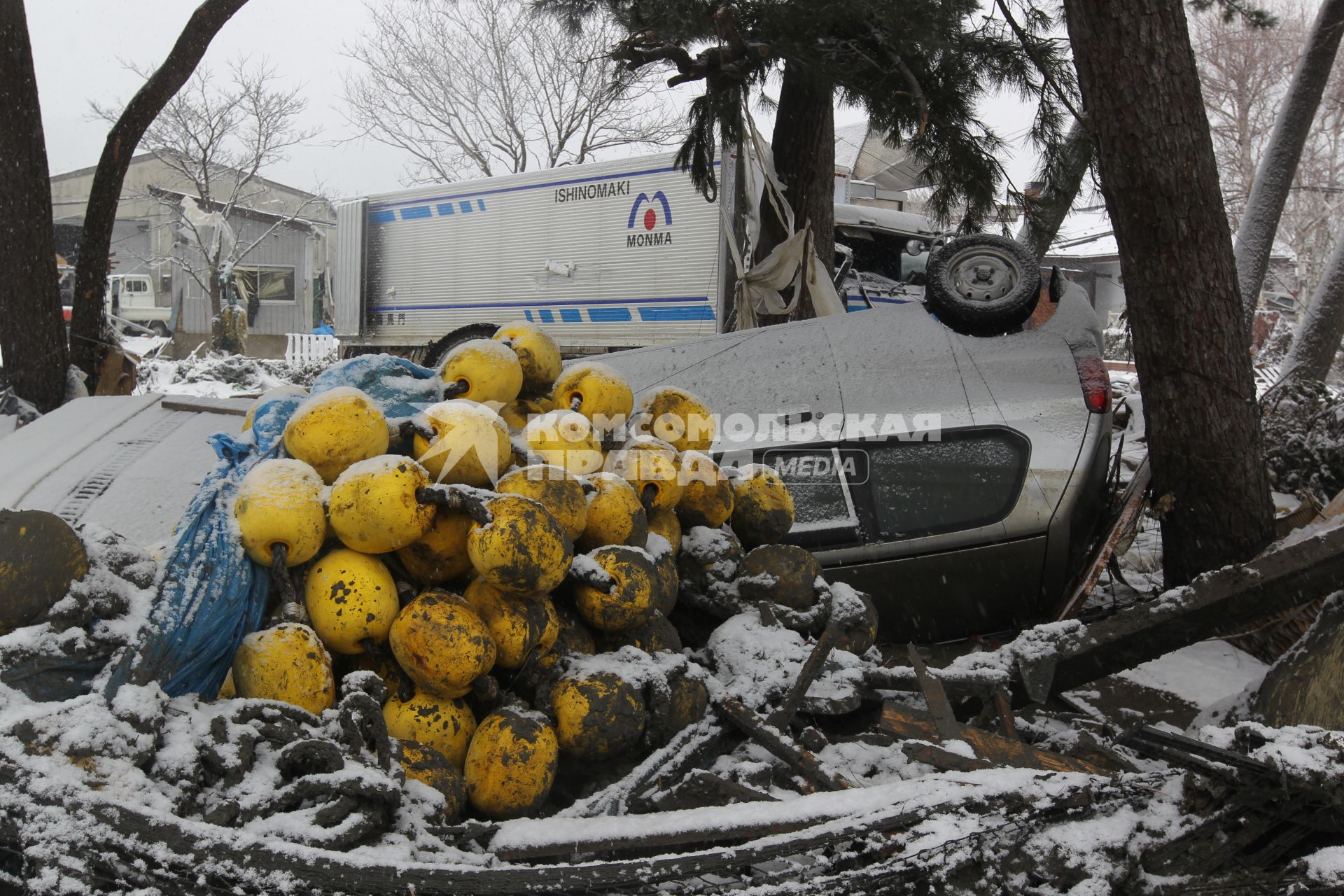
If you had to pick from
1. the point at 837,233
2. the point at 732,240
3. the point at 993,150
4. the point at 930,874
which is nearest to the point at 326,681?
the point at 930,874

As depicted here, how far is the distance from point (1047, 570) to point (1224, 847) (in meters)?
2.50

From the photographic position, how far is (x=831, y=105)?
25.7 feet

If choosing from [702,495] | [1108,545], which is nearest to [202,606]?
[702,495]

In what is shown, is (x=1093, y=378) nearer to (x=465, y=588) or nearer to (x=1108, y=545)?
(x=1108, y=545)

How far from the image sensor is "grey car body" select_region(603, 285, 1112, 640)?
4504 mm

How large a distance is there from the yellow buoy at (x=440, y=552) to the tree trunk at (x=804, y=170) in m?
5.42

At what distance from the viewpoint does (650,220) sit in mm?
12023

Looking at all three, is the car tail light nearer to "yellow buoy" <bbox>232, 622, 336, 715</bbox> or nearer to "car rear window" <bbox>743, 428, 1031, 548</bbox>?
"car rear window" <bbox>743, 428, 1031, 548</bbox>

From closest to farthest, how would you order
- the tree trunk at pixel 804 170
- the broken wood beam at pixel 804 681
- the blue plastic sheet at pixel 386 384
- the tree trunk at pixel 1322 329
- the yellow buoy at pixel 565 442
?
the broken wood beam at pixel 804 681, the yellow buoy at pixel 565 442, the blue plastic sheet at pixel 386 384, the tree trunk at pixel 804 170, the tree trunk at pixel 1322 329

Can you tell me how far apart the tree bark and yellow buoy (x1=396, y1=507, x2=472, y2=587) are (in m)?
5.65

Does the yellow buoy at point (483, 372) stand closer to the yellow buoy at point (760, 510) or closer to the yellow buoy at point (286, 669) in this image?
the yellow buoy at point (760, 510)

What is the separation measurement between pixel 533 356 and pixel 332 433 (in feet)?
3.35

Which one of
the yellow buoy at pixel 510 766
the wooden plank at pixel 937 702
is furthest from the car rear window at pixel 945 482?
the yellow buoy at pixel 510 766

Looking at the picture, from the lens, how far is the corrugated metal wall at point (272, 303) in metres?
32.8
